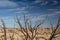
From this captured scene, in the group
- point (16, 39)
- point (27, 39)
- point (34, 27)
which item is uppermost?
point (34, 27)

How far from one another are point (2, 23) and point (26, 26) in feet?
2.76

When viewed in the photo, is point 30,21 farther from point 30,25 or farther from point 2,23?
point 2,23

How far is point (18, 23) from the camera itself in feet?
20.2

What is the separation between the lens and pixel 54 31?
18.9 ft

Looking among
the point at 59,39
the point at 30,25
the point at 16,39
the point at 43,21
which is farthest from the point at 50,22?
the point at 16,39

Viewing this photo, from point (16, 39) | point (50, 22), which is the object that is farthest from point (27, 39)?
point (16, 39)

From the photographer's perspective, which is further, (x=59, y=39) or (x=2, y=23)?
(x=59, y=39)

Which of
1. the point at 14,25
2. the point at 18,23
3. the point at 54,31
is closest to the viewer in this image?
the point at 54,31

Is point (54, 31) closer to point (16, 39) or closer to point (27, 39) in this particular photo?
point (27, 39)

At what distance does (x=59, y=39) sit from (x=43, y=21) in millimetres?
4375

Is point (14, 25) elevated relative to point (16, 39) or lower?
elevated

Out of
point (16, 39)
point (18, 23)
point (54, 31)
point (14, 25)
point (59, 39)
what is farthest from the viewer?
point (16, 39)

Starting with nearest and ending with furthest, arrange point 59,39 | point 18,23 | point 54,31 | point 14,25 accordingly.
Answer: point 54,31 → point 18,23 → point 14,25 → point 59,39

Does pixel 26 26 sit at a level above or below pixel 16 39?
above
